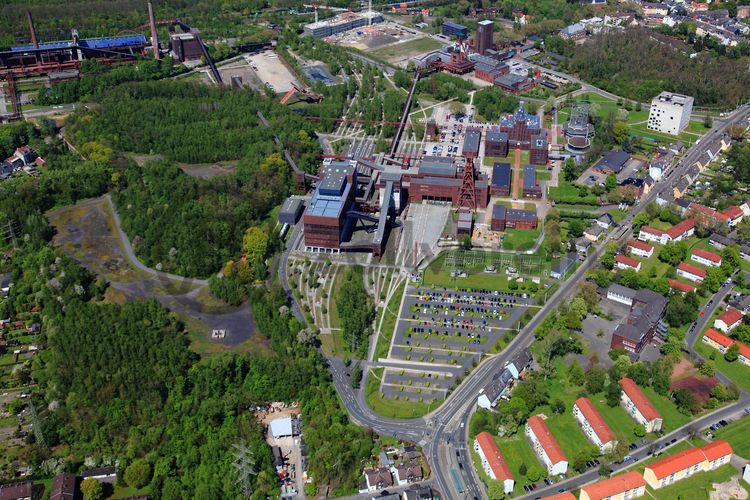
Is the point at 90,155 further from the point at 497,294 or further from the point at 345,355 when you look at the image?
the point at 497,294

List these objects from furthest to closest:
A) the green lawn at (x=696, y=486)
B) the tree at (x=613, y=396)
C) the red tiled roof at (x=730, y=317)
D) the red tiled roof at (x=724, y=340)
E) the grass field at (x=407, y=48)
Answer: the grass field at (x=407, y=48) < the red tiled roof at (x=730, y=317) < the red tiled roof at (x=724, y=340) < the tree at (x=613, y=396) < the green lawn at (x=696, y=486)

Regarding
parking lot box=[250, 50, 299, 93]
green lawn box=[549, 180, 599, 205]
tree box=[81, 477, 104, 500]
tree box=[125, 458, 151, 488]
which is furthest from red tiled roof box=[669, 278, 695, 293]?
parking lot box=[250, 50, 299, 93]

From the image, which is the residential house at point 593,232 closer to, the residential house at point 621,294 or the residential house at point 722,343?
the residential house at point 621,294

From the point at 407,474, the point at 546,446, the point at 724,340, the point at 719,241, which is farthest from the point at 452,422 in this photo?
the point at 719,241

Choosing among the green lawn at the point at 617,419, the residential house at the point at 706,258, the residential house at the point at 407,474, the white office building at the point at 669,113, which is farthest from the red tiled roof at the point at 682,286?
the white office building at the point at 669,113

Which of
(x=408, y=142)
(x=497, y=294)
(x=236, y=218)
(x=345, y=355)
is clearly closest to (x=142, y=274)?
(x=236, y=218)

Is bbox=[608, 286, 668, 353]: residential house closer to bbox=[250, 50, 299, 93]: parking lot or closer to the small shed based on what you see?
the small shed
